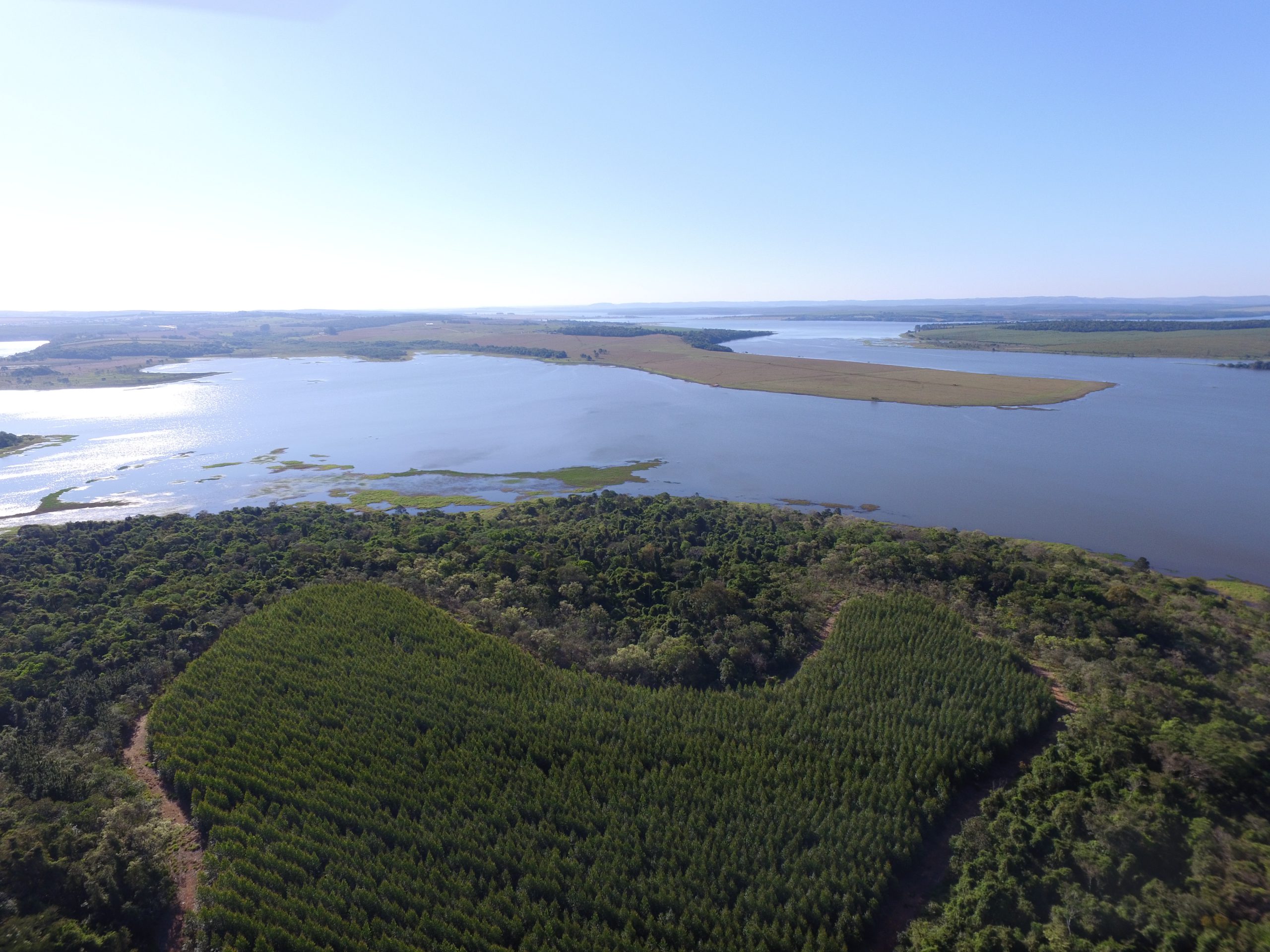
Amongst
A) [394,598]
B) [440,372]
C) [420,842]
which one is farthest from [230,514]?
[440,372]

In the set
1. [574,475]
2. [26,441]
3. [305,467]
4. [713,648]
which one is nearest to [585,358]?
[305,467]

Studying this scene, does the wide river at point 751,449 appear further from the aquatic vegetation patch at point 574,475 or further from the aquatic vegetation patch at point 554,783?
the aquatic vegetation patch at point 554,783

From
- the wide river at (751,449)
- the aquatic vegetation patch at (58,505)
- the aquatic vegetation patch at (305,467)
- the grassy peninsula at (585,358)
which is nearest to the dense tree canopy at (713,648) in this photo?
the wide river at (751,449)

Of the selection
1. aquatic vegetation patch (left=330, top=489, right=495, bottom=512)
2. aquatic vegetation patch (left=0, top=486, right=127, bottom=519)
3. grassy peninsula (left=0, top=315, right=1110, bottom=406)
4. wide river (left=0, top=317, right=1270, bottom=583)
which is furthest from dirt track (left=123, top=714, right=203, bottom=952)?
grassy peninsula (left=0, top=315, right=1110, bottom=406)

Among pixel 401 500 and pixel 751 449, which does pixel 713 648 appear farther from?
pixel 751 449

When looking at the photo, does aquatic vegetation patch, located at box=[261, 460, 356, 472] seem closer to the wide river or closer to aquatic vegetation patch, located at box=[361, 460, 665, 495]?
the wide river
